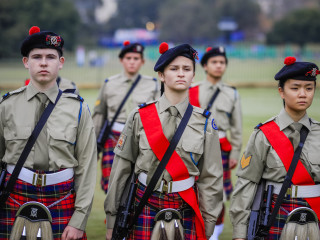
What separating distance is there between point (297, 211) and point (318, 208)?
152 millimetres

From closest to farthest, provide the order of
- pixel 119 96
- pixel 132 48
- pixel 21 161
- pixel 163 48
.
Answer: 1. pixel 21 161
2. pixel 163 48
3. pixel 119 96
4. pixel 132 48

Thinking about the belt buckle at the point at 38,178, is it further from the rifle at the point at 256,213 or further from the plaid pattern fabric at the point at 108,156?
the plaid pattern fabric at the point at 108,156

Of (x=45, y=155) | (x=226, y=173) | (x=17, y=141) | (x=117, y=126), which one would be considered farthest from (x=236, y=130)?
(x=17, y=141)

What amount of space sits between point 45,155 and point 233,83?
19.2 m

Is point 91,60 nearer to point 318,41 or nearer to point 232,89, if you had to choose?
point 318,41

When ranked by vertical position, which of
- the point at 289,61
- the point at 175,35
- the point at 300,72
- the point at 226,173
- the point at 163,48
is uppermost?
the point at 175,35

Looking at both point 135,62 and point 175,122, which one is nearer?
point 175,122

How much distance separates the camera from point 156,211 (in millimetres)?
3570

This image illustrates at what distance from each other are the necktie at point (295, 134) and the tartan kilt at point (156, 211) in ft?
2.85

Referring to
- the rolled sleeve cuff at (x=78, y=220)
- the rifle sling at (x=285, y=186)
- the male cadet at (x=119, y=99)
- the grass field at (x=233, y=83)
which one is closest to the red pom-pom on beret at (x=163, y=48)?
the rifle sling at (x=285, y=186)

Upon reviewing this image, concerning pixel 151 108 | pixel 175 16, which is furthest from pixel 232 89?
pixel 175 16

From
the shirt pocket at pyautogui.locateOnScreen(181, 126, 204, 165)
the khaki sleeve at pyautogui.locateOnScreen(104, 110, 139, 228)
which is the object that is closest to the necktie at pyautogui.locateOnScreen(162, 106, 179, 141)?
the shirt pocket at pyautogui.locateOnScreen(181, 126, 204, 165)

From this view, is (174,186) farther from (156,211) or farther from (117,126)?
(117,126)

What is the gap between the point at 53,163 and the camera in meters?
3.49
